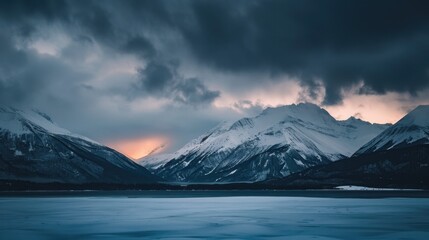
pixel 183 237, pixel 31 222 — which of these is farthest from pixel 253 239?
pixel 31 222

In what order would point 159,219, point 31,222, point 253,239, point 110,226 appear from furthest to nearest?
point 159,219, point 31,222, point 110,226, point 253,239

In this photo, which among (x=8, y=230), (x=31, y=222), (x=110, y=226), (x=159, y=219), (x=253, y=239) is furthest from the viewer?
(x=159, y=219)

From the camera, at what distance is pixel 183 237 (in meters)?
76.8

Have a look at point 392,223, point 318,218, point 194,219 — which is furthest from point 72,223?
point 392,223

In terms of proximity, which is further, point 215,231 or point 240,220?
point 240,220

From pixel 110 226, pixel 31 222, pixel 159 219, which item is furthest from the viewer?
pixel 159 219

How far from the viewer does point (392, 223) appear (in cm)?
9606

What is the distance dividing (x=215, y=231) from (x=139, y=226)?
15.2 meters

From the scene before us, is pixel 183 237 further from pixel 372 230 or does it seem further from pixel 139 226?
pixel 372 230

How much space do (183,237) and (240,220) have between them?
29044mm

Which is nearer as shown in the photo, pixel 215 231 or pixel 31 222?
pixel 215 231

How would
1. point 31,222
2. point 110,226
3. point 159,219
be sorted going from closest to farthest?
point 110,226 → point 31,222 → point 159,219

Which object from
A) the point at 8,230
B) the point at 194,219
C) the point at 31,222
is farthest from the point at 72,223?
the point at 194,219

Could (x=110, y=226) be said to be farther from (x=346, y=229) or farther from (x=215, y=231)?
(x=346, y=229)
